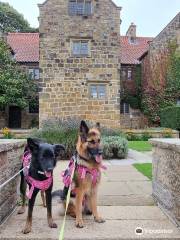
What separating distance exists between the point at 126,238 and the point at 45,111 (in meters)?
22.9

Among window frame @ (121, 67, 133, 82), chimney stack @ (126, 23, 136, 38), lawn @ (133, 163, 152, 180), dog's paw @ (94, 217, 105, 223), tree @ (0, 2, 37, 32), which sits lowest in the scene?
lawn @ (133, 163, 152, 180)

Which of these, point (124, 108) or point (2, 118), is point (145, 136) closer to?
point (124, 108)

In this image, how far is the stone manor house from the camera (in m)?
28.0

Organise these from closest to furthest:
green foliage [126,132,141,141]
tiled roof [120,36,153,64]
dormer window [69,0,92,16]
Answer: green foliage [126,132,141,141]
dormer window [69,0,92,16]
tiled roof [120,36,153,64]

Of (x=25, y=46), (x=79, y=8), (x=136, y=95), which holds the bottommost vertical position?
(x=136, y=95)

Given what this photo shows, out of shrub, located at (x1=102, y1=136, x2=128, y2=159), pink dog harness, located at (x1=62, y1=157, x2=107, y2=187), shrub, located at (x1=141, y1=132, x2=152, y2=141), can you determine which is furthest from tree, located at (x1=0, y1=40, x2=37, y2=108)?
pink dog harness, located at (x1=62, y1=157, x2=107, y2=187)

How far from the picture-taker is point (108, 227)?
5.83 meters

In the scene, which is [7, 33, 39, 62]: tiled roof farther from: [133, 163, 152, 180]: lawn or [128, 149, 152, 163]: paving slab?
[133, 163, 152, 180]: lawn

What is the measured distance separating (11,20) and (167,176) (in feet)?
177

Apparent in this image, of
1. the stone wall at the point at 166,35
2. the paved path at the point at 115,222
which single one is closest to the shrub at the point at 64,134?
the paved path at the point at 115,222

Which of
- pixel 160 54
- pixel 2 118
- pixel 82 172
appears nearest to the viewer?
pixel 82 172

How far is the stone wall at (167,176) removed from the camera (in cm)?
608

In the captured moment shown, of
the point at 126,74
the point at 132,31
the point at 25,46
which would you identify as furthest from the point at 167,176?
the point at 132,31

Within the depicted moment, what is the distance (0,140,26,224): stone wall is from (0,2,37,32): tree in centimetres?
5099
